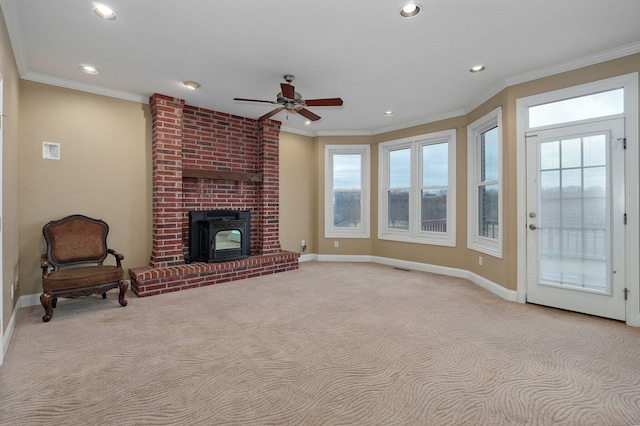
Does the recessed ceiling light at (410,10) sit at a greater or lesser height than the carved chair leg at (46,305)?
greater

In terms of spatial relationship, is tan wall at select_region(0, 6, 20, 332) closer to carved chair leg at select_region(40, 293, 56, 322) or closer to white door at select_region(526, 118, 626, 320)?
carved chair leg at select_region(40, 293, 56, 322)

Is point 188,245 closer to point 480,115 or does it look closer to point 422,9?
point 422,9

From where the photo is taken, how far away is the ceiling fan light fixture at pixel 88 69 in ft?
A: 11.1

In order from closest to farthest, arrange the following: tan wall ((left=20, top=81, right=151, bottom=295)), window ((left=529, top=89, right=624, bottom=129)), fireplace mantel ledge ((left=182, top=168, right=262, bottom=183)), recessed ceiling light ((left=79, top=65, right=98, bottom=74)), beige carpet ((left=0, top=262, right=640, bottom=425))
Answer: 1. beige carpet ((left=0, top=262, right=640, bottom=425))
2. window ((left=529, top=89, right=624, bottom=129))
3. recessed ceiling light ((left=79, top=65, right=98, bottom=74))
4. tan wall ((left=20, top=81, right=151, bottom=295))
5. fireplace mantel ledge ((left=182, top=168, right=262, bottom=183))

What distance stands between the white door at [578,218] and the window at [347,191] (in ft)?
10.1

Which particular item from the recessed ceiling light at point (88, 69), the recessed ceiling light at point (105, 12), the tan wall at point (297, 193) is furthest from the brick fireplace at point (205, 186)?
the recessed ceiling light at point (105, 12)

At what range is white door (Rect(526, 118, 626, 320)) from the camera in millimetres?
3049

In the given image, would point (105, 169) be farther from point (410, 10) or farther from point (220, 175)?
point (410, 10)

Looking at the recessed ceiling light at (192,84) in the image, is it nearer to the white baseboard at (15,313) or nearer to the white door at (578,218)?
the white baseboard at (15,313)

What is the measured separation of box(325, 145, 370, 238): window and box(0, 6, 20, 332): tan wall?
14.8 feet

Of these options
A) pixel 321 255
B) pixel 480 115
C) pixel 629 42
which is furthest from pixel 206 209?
pixel 629 42

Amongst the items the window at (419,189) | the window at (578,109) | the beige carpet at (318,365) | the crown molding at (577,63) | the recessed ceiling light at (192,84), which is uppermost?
the recessed ceiling light at (192,84)

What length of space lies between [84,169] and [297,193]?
340 centimetres

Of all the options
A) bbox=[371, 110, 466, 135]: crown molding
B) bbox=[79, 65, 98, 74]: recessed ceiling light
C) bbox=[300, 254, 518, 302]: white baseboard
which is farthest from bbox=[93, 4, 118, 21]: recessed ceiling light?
bbox=[300, 254, 518, 302]: white baseboard
